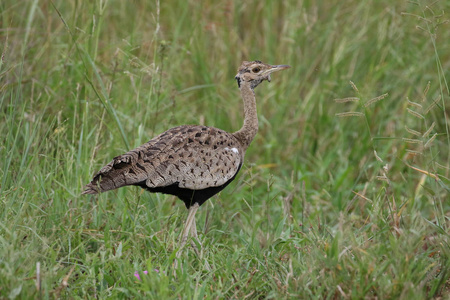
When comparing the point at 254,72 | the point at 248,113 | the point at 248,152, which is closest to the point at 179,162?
the point at 248,113

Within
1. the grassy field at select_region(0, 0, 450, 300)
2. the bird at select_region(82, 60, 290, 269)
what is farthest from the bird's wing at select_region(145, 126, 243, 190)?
the grassy field at select_region(0, 0, 450, 300)

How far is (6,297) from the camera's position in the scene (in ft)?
9.86

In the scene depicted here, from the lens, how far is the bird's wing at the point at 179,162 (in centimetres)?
378

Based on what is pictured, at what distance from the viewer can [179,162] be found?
407cm

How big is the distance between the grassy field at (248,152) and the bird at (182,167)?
176mm

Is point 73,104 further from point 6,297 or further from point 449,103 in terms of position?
point 449,103

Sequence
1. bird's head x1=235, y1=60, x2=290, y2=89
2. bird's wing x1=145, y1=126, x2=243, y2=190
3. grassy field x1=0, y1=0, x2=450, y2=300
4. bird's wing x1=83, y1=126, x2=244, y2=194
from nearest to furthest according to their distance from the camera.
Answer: grassy field x1=0, y1=0, x2=450, y2=300
bird's wing x1=83, y1=126, x2=244, y2=194
bird's wing x1=145, y1=126, x2=243, y2=190
bird's head x1=235, y1=60, x2=290, y2=89

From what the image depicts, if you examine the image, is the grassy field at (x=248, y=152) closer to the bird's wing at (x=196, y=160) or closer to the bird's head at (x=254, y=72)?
the bird's wing at (x=196, y=160)

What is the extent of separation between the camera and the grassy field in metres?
3.36

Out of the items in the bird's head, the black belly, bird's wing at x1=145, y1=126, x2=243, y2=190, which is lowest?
the black belly

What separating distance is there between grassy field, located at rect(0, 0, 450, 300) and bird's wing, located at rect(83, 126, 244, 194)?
217mm

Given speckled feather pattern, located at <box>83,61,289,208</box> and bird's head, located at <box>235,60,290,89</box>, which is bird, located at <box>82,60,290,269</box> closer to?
speckled feather pattern, located at <box>83,61,289,208</box>

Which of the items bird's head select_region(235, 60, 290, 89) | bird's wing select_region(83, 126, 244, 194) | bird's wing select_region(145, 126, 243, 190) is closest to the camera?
bird's wing select_region(83, 126, 244, 194)

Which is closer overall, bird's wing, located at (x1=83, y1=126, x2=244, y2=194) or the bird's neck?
bird's wing, located at (x1=83, y1=126, x2=244, y2=194)
